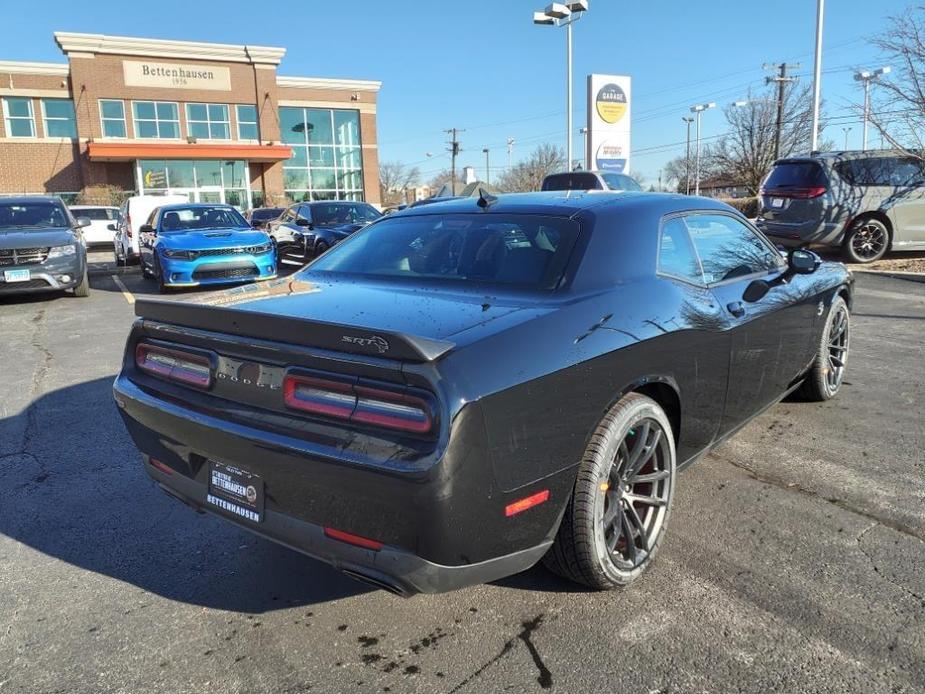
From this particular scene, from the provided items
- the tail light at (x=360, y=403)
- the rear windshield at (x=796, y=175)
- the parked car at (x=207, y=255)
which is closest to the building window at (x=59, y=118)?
the parked car at (x=207, y=255)

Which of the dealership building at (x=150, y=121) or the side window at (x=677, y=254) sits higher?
the dealership building at (x=150, y=121)

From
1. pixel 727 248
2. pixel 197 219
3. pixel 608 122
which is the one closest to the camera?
pixel 727 248

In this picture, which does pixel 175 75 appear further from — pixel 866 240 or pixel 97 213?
pixel 866 240

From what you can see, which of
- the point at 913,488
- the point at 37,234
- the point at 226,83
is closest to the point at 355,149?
the point at 226,83

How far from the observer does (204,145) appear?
3994cm

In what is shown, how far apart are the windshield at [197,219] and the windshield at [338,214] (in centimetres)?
166

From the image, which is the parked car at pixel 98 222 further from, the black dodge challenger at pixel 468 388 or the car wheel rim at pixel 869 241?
the black dodge challenger at pixel 468 388

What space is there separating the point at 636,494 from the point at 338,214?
12046mm

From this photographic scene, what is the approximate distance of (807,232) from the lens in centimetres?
1189

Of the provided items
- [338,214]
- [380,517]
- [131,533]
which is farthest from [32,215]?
[380,517]

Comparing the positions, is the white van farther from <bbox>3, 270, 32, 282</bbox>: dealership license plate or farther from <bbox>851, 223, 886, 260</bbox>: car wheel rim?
<bbox>851, 223, 886, 260</bbox>: car wheel rim

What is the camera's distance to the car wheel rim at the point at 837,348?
504 centimetres

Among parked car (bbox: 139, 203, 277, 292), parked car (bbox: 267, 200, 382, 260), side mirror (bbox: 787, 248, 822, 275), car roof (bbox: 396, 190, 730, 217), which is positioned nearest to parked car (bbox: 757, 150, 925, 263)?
parked car (bbox: 267, 200, 382, 260)

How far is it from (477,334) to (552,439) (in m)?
0.43
